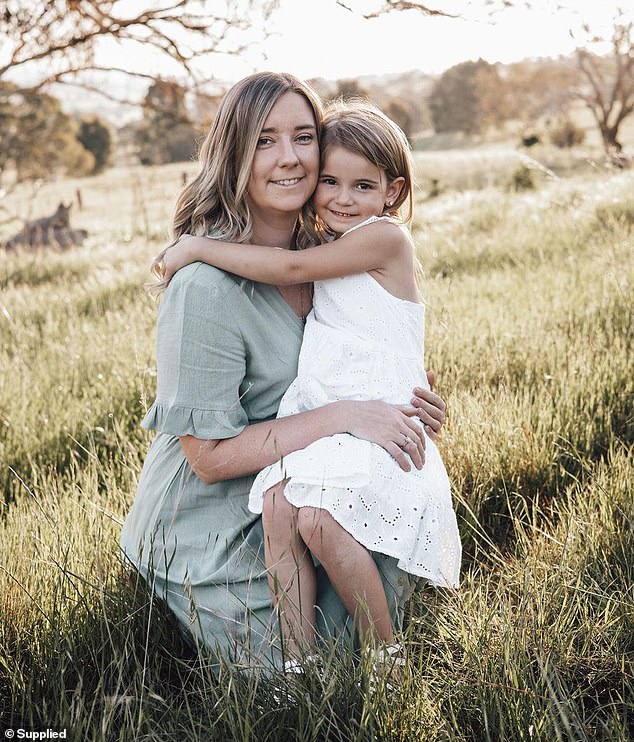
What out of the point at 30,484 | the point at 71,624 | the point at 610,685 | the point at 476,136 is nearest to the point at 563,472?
the point at 610,685

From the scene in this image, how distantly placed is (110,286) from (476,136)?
48.6 metres

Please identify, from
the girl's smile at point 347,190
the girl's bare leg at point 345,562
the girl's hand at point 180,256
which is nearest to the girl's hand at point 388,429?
the girl's bare leg at point 345,562

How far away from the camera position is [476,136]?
52.1 meters

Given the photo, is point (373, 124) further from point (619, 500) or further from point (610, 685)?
point (610, 685)

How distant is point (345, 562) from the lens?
2.18 metres

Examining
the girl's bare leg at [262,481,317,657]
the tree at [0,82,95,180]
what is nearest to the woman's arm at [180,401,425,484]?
the girl's bare leg at [262,481,317,657]

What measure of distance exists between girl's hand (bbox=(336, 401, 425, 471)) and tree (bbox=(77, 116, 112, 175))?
4594 cm

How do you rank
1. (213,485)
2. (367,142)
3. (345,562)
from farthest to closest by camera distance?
(367,142)
(213,485)
(345,562)

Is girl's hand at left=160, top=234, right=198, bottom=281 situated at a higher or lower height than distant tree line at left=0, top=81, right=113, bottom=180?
lower

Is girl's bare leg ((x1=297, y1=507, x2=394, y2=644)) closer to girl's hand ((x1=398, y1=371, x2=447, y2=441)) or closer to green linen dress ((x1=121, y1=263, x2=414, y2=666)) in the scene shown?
green linen dress ((x1=121, y1=263, x2=414, y2=666))

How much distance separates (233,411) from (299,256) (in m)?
0.54

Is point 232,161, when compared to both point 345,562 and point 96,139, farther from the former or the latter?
point 96,139

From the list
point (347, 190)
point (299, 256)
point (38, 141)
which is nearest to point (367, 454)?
point (299, 256)

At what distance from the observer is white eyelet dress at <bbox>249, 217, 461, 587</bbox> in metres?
2.19
